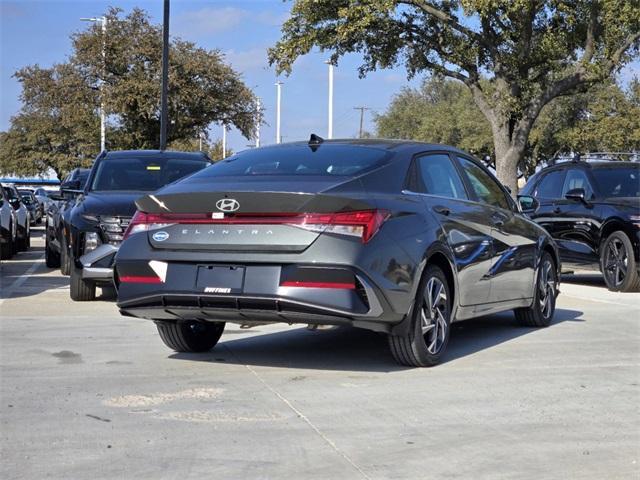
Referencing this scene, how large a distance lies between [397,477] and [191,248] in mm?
2607

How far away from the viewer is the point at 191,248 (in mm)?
6492

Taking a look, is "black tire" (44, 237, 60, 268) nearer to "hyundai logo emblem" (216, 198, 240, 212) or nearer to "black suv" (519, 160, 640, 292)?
"black suv" (519, 160, 640, 292)

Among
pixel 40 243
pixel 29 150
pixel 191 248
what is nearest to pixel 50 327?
pixel 191 248

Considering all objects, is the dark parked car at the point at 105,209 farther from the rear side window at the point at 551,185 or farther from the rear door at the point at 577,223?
the rear side window at the point at 551,185

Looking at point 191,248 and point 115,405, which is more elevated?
point 191,248

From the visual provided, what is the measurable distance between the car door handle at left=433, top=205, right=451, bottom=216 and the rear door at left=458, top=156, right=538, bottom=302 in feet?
2.93

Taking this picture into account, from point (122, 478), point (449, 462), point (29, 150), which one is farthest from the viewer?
point (29, 150)

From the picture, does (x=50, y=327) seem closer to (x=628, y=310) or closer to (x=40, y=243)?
(x=628, y=310)

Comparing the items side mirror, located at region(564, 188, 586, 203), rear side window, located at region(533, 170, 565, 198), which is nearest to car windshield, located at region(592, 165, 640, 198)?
side mirror, located at region(564, 188, 586, 203)

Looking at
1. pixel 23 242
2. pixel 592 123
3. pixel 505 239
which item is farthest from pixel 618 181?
pixel 592 123

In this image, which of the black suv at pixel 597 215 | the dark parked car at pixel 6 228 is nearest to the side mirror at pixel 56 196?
the dark parked car at pixel 6 228

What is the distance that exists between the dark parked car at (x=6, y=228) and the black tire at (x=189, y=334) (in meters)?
9.26

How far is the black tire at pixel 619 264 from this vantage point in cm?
1275

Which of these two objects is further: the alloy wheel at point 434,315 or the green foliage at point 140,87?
the green foliage at point 140,87
